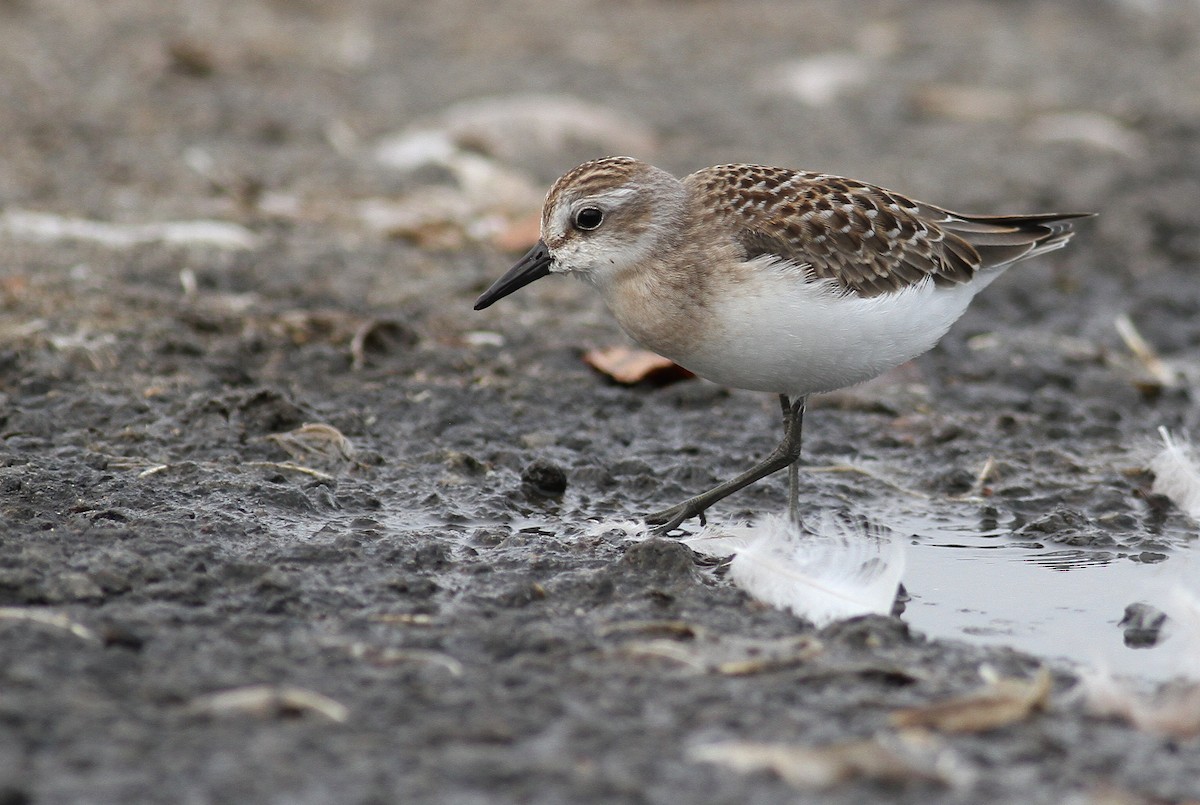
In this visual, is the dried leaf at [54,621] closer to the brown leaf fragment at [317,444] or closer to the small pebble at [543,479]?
the brown leaf fragment at [317,444]

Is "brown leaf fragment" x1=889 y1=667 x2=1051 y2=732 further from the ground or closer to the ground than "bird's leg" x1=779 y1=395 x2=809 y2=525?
closer to the ground

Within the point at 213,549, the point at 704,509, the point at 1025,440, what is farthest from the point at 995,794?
the point at 1025,440

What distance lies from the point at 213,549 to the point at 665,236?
203cm

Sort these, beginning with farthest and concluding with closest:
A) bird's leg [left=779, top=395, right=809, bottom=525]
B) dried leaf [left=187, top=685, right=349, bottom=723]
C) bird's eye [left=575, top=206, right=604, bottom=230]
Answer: bird's leg [left=779, top=395, right=809, bottom=525] < bird's eye [left=575, top=206, right=604, bottom=230] < dried leaf [left=187, top=685, right=349, bottom=723]

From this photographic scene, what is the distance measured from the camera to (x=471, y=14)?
14.0 m

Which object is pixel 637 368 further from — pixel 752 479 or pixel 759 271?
pixel 759 271

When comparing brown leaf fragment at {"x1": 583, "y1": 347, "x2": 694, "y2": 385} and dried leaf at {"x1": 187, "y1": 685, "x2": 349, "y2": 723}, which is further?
brown leaf fragment at {"x1": 583, "y1": 347, "x2": 694, "y2": 385}

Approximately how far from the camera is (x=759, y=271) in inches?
201

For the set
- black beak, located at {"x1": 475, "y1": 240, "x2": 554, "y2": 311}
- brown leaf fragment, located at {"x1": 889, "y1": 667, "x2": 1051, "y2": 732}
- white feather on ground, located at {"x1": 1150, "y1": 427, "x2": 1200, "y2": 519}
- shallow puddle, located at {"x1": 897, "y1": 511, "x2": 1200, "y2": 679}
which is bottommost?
brown leaf fragment, located at {"x1": 889, "y1": 667, "x2": 1051, "y2": 732}

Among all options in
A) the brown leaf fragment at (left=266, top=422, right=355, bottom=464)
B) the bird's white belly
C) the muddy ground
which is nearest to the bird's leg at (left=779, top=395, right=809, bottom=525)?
the bird's white belly

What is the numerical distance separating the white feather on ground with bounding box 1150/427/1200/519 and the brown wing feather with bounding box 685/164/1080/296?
1068 mm

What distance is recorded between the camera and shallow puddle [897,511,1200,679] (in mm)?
4609

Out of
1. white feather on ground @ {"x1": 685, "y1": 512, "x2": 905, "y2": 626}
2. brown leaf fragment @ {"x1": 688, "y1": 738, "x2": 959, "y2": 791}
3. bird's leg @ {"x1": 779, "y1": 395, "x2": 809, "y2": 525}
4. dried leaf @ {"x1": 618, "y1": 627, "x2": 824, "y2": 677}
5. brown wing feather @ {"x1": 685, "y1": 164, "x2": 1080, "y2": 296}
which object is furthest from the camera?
bird's leg @ {"x1": 779, "y1": 395, "x2": 809, "y2": 525}

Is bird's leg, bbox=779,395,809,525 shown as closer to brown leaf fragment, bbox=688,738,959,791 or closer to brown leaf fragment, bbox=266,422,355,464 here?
brown leaf fragment, bbox=266,422,355,464
